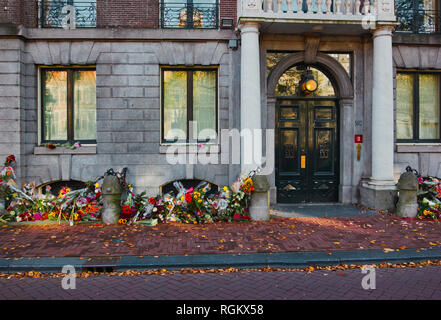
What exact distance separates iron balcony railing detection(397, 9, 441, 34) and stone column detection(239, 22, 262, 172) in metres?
5.25

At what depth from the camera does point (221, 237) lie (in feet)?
24.0

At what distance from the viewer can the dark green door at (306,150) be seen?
10.6 m

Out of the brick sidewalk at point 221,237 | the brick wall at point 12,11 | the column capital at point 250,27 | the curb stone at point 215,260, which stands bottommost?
the curb stone at point 215,260

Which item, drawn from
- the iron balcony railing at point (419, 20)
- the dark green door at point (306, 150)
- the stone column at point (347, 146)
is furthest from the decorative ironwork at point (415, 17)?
the dark green door at point (306, 150)

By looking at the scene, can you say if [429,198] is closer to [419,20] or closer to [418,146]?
[418,146]

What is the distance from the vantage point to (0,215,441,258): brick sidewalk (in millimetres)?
6461

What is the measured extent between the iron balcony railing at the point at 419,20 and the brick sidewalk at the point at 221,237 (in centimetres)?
643

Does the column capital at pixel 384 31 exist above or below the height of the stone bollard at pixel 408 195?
above

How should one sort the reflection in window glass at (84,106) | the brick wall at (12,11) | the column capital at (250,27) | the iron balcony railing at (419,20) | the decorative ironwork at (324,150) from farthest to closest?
the iron balcony railing at (419,20) < the decorative ironwork at (324,150) < the reflection in window glass at (84,106) < the brick wall at (12,11) < the column capital at (250,27)

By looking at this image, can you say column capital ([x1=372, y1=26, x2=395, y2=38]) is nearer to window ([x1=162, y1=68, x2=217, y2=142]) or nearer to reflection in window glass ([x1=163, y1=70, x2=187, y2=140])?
window ([x1=162, y1=68, x2=217, y2=142])

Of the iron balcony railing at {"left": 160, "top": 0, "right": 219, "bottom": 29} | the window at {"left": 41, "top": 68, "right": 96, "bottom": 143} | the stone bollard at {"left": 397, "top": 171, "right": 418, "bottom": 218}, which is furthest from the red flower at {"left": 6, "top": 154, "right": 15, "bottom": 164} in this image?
the stone bollard at {"left": 397, "top": 171, "right": 418, "bottom": 218}

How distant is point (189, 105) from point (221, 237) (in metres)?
4.85

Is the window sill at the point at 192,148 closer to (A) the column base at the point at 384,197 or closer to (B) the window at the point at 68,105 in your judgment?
(B) the window at the point at 68,105

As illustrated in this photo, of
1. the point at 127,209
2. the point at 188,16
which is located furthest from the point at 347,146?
the point at 127,209
